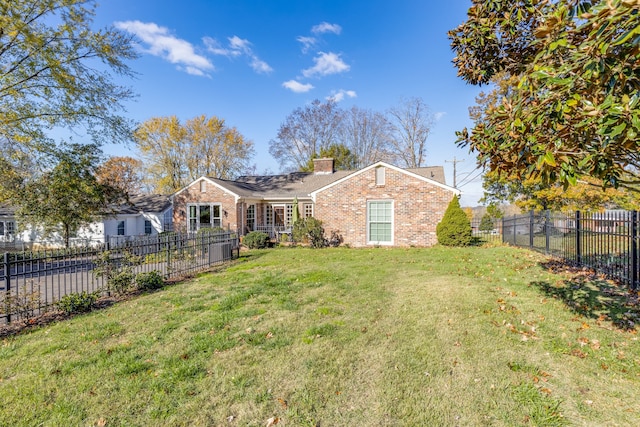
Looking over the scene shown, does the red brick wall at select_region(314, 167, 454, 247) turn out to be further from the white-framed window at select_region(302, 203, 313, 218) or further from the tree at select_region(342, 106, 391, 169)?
the tree at select_region(342, 106, 391, 169)

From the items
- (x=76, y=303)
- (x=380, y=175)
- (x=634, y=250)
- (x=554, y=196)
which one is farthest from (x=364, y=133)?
(x=76, y=303)

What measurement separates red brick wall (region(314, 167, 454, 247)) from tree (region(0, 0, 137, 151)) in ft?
37.5

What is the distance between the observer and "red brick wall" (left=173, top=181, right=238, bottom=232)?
19859 millimetres

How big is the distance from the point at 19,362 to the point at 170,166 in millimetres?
35124

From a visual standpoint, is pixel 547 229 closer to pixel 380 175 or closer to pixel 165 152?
pixel 380 175

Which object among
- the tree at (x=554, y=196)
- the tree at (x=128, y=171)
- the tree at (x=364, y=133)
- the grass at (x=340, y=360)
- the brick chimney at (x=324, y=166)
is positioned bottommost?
the grass at (x=340, y=360)

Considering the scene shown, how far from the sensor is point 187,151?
36.5 meters

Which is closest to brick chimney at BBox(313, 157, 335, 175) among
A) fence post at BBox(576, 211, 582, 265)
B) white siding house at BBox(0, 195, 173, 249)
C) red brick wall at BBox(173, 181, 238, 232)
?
red brick wall at BBox(173, 181, 238, 232)

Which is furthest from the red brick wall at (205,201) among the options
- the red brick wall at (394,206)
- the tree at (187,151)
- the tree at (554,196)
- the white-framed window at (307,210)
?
the tree at (187,151)

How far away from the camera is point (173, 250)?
31.8 ft

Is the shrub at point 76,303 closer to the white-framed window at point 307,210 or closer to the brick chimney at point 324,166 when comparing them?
the white-framed window at point 307,210

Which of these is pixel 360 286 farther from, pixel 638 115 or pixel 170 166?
pixel 170 166

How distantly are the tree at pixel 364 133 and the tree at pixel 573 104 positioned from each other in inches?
1307

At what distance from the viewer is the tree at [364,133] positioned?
122ft
